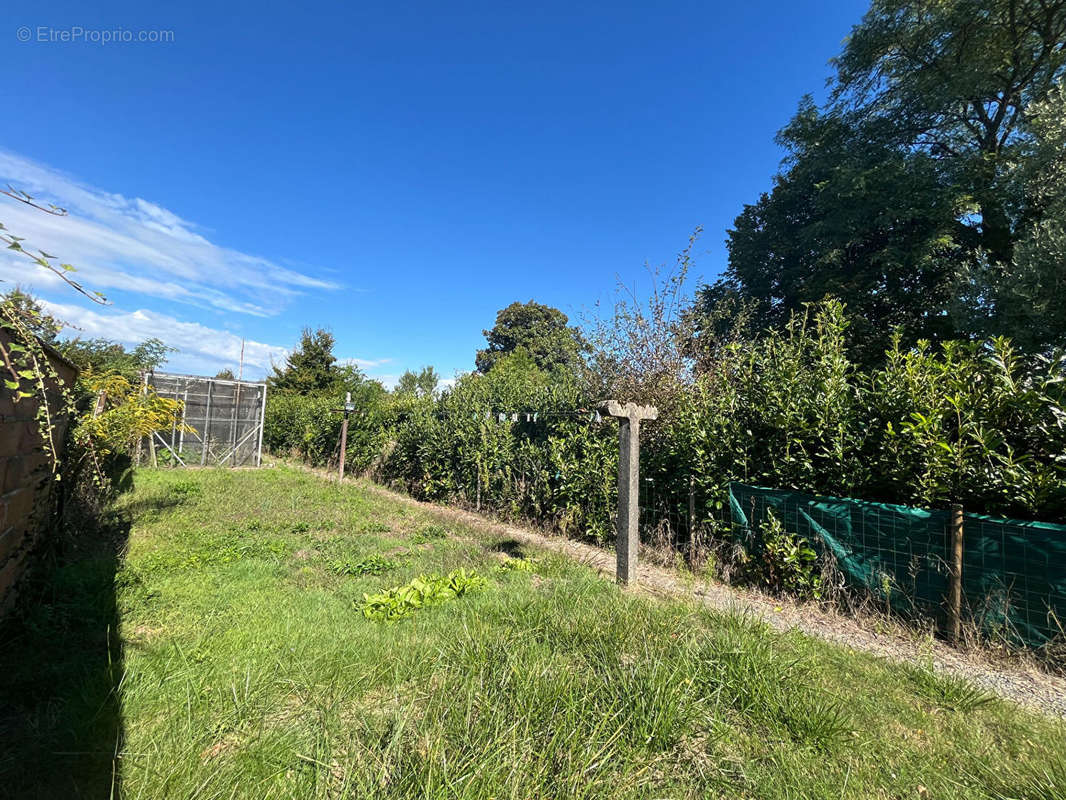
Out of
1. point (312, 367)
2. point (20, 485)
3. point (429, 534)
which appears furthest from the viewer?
point (312, 367)

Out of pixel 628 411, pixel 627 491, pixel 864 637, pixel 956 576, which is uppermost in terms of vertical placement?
pixel 628 411

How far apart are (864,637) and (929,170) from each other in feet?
40.6

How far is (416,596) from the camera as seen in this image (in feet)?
11.0

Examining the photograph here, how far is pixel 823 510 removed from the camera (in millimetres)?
3971

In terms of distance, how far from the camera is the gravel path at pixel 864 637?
8.77ft

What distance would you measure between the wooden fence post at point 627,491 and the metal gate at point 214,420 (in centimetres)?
1330

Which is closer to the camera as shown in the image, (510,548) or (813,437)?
(813,437)

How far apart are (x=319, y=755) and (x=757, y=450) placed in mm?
4530

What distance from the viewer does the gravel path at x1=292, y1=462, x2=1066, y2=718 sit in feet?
8.77

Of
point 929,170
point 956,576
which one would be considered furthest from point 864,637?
point 929,170

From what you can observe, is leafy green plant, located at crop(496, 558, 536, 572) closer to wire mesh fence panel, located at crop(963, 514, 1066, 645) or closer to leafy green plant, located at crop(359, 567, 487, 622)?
leafy green plant, located at crop(359, 567, 487, 622)

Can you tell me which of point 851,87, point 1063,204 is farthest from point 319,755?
point 851,87

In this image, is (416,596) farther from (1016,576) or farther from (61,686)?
(1016,576)

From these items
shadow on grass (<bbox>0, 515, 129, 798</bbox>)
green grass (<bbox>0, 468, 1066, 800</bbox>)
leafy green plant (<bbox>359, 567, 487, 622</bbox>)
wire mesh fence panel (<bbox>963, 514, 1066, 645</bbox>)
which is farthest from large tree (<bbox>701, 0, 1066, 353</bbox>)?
shadow on grass (<bbox>0, 515, 129, 798</bbox>)
